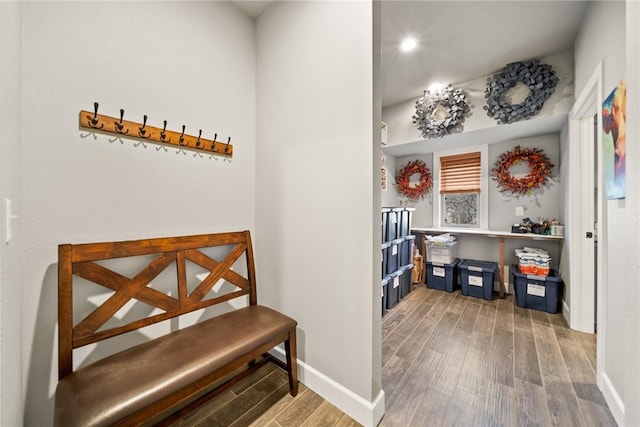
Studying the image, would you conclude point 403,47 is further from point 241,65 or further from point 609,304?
point 609,304

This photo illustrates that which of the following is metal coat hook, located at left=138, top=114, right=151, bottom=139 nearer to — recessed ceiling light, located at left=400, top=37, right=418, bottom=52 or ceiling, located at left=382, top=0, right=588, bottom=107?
ceiling, located at left=382, top=0, right=588, bottom=107

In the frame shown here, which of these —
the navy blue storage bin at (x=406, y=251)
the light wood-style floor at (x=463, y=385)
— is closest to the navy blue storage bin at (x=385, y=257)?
the navy blue storage bin at (x=406, y=251)

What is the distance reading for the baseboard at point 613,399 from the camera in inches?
51.7

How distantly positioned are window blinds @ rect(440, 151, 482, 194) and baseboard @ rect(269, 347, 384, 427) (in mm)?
3293

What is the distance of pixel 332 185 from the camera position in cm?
147

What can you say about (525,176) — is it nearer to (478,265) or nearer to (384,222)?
(478,265)

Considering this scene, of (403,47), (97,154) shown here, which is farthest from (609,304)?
(97,154)

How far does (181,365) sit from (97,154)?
1.15 meters

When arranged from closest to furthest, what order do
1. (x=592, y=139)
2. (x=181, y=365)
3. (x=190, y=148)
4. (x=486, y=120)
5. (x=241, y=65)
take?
(x=181, y=365)
(x=190, y=148)
(x=241, y=65)
(x=592, y=139)
(x=486, y=120)

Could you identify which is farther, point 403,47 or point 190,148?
point 403,47

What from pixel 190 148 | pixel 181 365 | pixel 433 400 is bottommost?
pixel 433 400

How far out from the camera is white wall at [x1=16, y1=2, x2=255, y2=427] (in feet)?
3.68

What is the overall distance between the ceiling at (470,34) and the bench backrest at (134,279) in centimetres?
227

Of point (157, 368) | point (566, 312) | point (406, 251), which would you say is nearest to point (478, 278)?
point (566, 312)
